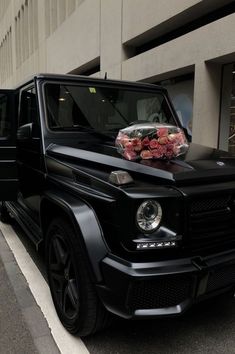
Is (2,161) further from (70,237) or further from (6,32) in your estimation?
(6,32)

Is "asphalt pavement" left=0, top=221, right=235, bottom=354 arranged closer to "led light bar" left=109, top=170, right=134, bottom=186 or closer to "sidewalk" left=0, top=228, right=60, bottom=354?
"sidewalk" left=0, top=228, right=60, bottom=354

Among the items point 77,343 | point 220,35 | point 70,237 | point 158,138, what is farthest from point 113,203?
point 220,35

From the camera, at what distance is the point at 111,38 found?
12273mm

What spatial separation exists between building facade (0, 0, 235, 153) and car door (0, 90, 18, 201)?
4.28m

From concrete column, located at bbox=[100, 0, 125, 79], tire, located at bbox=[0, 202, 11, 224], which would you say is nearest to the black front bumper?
tire, located at bbox=[0, 202, 11, 224]

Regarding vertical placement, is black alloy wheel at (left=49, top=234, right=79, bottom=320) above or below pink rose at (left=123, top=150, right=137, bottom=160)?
below

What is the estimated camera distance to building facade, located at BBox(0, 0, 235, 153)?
8062mm

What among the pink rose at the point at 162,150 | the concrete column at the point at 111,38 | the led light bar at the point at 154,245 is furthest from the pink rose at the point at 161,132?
the concrete column at the point at 111,38

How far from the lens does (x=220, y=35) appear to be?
7480 millimetres

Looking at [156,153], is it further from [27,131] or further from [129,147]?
[27,131]

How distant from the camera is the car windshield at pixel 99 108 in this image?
392 cm

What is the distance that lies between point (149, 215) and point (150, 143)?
667mm

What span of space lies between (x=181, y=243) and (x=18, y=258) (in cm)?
282

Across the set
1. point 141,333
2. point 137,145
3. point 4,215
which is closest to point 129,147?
point 137,145
